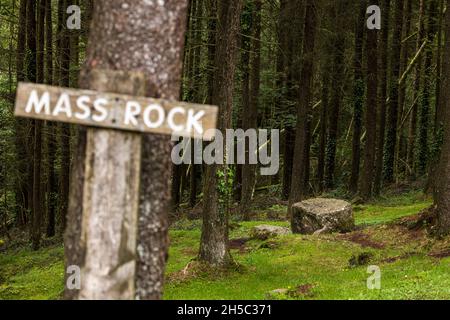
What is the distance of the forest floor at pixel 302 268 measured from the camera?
442 inches

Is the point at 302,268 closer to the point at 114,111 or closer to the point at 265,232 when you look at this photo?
the point at 265,232

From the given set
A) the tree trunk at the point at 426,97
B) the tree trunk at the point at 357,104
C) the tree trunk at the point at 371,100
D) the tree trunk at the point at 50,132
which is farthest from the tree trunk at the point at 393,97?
the tree trunk at the point at 50,132

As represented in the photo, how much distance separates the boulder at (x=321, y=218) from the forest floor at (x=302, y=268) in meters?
0.75

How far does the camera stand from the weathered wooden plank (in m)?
4.67

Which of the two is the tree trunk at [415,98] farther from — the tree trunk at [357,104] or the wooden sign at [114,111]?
the wooden sign at [114,111]

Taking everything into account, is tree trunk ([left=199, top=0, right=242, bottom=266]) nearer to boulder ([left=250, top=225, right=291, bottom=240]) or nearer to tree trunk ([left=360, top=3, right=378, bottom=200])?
boulder ([left=250, top=225, right=291, bottom=240])

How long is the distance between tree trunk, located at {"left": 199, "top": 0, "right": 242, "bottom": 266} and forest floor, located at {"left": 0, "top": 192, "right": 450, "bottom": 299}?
530mm

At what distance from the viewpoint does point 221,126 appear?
1438cm

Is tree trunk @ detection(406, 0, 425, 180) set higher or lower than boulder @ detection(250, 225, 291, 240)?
higher

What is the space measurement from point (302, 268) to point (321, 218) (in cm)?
567

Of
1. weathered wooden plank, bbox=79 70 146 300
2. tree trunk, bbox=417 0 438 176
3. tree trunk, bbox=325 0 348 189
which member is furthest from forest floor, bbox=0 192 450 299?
tree trunk, bbox=417 0 438 176

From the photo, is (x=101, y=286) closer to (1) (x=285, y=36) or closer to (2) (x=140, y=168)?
(2) (x=140, y=168)

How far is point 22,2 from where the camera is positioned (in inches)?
993

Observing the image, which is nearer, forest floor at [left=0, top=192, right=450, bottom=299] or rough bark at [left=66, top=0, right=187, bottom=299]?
rough bark at [left=66, top=0, right=187, bottom=299]
